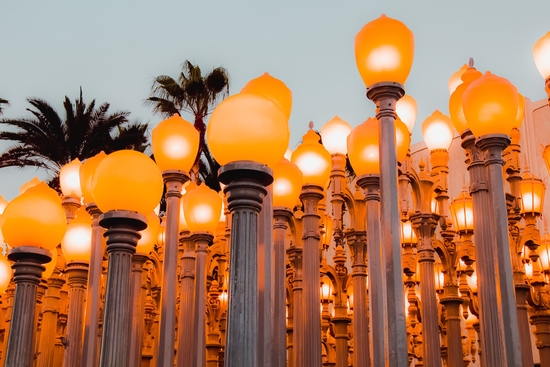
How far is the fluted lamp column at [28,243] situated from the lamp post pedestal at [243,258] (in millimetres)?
2352

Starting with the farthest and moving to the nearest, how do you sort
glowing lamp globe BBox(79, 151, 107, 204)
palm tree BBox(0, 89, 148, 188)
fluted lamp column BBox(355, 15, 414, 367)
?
palm tree BBox(0, 89, 148, 188) < glowing lamp globe BBox(79, 151, 107, 204) < fluted lamp column BBox(355, 15, 414, 367)

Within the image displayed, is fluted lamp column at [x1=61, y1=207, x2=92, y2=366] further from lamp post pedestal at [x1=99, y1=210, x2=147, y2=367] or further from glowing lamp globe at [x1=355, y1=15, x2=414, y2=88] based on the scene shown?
glowing lamp globe at [x1=355, y1=15, x2=414, y2=88]

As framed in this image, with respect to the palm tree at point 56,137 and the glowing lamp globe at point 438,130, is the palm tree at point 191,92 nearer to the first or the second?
the palm tree at point 56,137

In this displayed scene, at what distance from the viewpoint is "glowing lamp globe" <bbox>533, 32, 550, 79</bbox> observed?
763 centimetres

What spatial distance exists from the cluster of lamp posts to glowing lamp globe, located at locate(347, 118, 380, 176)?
0.01 m

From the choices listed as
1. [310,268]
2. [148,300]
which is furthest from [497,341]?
[148,300]

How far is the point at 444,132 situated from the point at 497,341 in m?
3.26

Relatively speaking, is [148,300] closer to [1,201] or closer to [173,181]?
[1,201]

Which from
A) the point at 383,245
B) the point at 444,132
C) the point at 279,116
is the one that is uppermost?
the point at 444,132

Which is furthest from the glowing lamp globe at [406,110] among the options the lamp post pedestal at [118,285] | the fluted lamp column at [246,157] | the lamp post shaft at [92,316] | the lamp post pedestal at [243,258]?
the lamp post pedestal at [243,258]

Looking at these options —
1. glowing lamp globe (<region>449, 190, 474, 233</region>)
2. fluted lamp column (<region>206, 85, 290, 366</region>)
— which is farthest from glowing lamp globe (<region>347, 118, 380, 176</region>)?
glowing lamp globe (<region>449, 190, 474, 233</region>)

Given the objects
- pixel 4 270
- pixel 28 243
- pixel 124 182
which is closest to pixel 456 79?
pixel 124 182

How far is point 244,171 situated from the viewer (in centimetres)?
508

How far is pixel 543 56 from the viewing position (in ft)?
25.1
